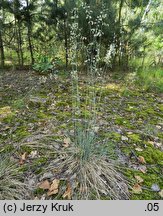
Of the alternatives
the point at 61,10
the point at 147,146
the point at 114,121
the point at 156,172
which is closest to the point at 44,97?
the point at 114,121

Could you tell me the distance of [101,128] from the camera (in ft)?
8.61

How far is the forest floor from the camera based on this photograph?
Answer: 1.93 m

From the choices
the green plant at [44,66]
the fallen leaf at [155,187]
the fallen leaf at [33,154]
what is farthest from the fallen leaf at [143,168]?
the green plant at [44,66]

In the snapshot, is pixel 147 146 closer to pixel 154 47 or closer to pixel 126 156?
pixel 126 156

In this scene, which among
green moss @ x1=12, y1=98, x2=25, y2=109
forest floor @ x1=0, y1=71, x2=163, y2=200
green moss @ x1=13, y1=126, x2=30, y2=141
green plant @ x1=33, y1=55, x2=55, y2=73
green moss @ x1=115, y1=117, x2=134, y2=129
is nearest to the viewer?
forest floor @ x1=0, y1=71, x2=163, y2=200

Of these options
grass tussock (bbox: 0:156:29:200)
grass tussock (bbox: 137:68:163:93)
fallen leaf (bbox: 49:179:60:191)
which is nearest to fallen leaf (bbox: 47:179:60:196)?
fallen leaf (bbox: 49:179:60:191)

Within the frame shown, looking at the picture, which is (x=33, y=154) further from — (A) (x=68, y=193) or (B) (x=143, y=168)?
(B) (x=143, y=168)

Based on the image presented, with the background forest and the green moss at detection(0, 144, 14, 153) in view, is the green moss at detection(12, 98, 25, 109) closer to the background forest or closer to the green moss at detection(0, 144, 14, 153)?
the background forest

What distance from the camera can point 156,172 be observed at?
200 centimetres

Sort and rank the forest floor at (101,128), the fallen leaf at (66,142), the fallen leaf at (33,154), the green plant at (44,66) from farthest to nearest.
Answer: the green plant at (44,66), the fallen leaf at (66,142), the fallen leaf at (33,154), the forest floor at (101,128)

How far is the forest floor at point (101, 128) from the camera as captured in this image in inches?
75.9

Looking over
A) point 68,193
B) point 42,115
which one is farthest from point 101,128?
point 68,193

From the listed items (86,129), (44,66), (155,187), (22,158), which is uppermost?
(44,66)

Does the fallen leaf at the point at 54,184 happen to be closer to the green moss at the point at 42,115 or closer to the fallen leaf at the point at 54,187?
the fallen leaf at the point at 54,187
